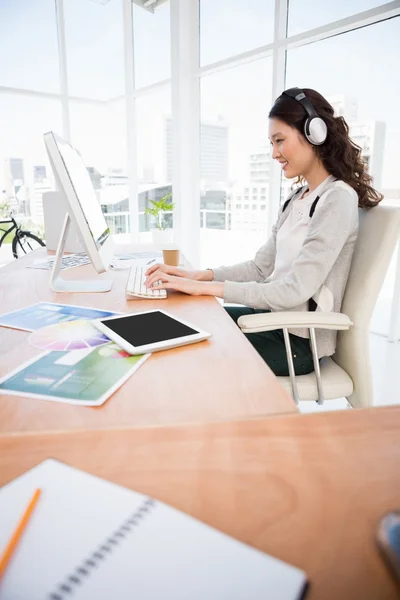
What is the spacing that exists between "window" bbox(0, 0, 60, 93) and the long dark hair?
16.6ft

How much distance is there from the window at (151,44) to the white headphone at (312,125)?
12.8 ft

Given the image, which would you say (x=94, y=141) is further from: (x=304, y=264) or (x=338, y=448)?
(x=338, y=448)

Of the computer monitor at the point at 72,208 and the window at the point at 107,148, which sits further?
the window at the point at 107,148

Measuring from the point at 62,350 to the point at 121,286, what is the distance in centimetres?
64

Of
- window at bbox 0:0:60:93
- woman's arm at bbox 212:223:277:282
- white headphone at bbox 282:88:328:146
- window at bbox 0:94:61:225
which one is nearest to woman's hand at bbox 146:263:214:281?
woman's arm at bbox 212:223:277:282

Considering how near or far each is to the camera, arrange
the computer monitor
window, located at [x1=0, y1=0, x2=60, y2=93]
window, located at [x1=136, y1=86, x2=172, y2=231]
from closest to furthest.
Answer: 1. the computer monitor
2. window, located at [x1=136, y1=86, x2=172, y2=231]
3. window, located at [x1=0, y1=0, x2=60, y2=93]

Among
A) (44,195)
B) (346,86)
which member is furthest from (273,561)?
(346,86)

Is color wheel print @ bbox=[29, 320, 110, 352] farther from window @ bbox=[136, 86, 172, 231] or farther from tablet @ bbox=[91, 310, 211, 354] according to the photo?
window @ bbox=[136, 86, 172, 231]

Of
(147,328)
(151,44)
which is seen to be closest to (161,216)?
(151,44)

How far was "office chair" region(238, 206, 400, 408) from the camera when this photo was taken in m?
1.20

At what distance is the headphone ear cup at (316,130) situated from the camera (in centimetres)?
137

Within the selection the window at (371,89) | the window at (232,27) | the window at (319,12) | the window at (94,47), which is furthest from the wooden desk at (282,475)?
the window at (94,47)

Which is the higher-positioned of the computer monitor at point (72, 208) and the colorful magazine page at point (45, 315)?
the computer monitor at point (72, 208)

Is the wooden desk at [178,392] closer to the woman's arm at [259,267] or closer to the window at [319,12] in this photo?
the woman's arm at [259,267]
